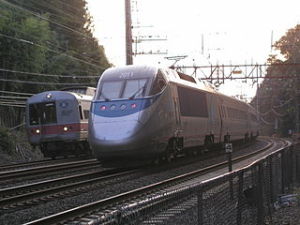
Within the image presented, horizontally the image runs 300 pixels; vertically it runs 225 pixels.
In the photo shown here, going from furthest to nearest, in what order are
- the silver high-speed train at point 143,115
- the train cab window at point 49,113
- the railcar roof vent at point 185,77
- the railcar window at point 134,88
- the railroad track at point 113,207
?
the train cab window at point 49,113 < the railcar roof vent at point 185,77 < the railcar window at point 134,88 < the silver high-speed train at point 143,115 < the railroad track at point 113,207

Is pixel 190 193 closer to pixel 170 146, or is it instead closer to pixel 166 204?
pixel 166 204

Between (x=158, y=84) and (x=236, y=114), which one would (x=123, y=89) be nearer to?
(x=158, y=84)

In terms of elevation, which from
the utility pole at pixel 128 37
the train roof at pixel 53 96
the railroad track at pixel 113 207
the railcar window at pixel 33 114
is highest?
the utility pole at pixel 128 37

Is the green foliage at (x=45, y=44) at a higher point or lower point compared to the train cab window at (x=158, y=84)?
higher

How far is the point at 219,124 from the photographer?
76.1ft

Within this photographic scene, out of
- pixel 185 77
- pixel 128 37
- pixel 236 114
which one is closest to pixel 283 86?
pixel 236 114

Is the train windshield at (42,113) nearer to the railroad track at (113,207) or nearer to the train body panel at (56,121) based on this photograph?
the train body panel at (56,121)

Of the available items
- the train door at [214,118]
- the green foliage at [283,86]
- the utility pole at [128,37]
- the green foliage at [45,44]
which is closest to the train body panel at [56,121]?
the utility pole at [128,37]

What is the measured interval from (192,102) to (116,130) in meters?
5.13

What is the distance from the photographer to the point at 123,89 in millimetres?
15773

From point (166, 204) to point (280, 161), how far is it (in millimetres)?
7840

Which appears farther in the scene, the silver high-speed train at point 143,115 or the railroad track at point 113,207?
the silver high-speed train at point 143,115

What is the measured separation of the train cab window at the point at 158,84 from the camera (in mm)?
15455

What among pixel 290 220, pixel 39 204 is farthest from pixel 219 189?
pixel 39 204
